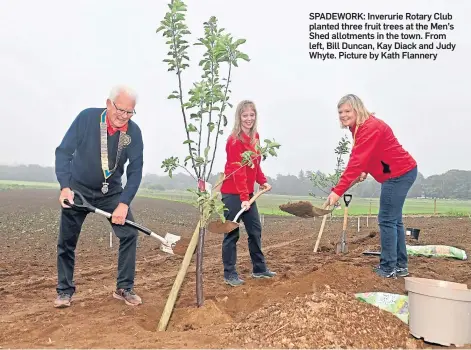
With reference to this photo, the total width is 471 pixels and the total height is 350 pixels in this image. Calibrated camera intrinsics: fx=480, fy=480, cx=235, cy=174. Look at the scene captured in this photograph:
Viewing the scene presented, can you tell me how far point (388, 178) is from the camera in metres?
5.20

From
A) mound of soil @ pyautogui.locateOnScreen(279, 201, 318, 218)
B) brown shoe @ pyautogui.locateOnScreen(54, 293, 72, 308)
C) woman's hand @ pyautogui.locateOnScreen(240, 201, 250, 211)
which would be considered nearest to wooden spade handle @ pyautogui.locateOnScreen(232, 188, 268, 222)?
woman's hand @ pyautogui.locateOnScreen(240, 201, 250, 211)

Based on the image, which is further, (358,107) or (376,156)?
(376,156)

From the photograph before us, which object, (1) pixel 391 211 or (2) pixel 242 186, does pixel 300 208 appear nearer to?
(2) pixel 242 186

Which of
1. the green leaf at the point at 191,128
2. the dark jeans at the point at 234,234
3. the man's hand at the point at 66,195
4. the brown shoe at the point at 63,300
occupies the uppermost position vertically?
the green leaf at the point at 191,128

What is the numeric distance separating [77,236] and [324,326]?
8.28 feet

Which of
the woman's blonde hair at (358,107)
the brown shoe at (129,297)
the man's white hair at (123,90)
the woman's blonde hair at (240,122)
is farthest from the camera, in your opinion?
the woman's blonde hair at (240,122)

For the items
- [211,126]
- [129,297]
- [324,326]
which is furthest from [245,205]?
[324,326]

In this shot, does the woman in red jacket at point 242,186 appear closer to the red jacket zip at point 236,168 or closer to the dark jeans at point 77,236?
the red jacket zip at point 236,168

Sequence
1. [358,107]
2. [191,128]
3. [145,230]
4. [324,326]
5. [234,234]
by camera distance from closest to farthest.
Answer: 1. [324,326]
2. [191,128]
3. [145,230]
4. [358,107]
5. [234,234]

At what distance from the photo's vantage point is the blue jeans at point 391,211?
5.14 meters

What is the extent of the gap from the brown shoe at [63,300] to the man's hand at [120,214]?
92 centimetres

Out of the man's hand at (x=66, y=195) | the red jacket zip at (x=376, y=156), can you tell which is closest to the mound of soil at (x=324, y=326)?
the red jacket zip at (x=376, y=156)

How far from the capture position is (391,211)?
5.16 metres

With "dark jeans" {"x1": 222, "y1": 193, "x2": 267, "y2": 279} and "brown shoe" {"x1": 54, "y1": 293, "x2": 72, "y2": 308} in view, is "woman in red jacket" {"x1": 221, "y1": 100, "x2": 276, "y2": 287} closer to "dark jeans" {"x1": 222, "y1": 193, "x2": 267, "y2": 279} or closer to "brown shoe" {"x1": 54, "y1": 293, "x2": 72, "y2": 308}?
"dark jeans" {"x1": 222, "y1": 193, "x2": 267, "y2": 279}
